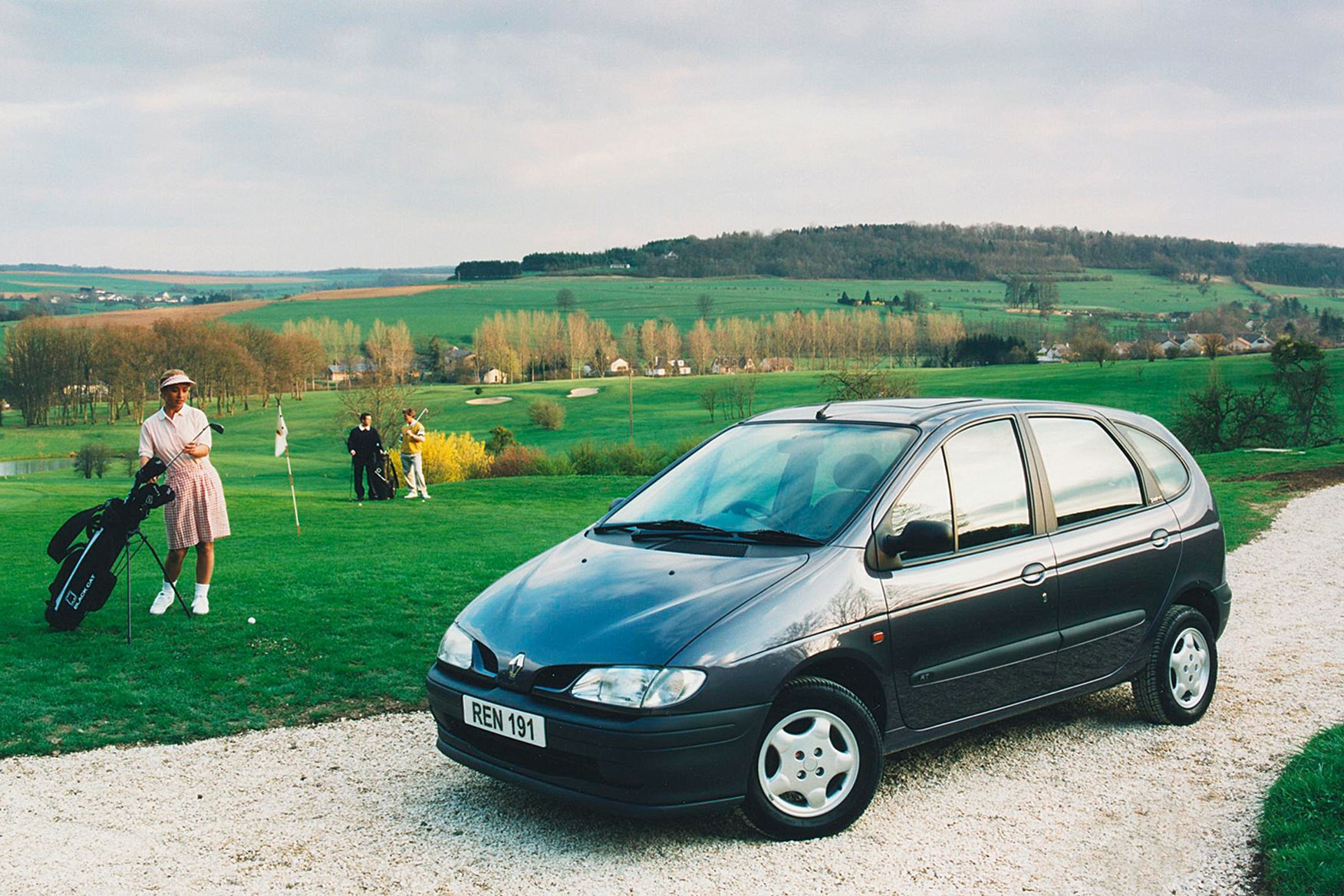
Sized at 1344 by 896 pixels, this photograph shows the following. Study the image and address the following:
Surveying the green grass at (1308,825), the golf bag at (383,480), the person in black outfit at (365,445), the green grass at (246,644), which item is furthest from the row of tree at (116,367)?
the green grass at (1308,825)

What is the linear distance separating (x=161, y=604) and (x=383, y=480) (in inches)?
Answer: 687

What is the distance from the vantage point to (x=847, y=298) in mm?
165875

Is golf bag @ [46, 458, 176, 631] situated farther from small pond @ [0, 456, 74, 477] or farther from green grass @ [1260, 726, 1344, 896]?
small pond @ [0, 456, 74, 477]

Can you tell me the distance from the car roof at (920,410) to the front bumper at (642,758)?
1957 millimetres

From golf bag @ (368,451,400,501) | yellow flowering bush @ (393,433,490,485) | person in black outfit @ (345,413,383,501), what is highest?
person in black outfit @ (345,413,383,501)

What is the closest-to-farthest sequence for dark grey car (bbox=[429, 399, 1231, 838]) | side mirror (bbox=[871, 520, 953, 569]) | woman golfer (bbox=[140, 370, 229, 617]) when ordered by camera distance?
dark grey car (bbox=[429, 399, 1231, 838]) → side mirror (bbox=[871, 520, 953, 569]) → woman golfer (bbox=[140, 370, 229, 617])

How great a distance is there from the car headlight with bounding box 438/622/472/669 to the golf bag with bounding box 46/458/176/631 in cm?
447

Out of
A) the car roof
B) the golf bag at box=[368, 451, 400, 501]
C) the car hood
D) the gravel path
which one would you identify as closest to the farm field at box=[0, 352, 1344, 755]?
the gravel path

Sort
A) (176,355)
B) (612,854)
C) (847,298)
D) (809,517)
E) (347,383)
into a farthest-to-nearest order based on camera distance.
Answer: (847,298) → (347,383) → (176,355) → (809,517) → (612,854)

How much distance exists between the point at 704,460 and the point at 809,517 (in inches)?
43.0

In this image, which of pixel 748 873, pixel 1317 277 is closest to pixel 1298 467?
pixel 748 873

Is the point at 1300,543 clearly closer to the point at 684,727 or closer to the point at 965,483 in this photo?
the point at 965,483

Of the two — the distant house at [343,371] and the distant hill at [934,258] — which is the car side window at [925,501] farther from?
the distant hill at [934,258]

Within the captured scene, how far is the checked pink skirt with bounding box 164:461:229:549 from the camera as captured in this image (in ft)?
29.8
